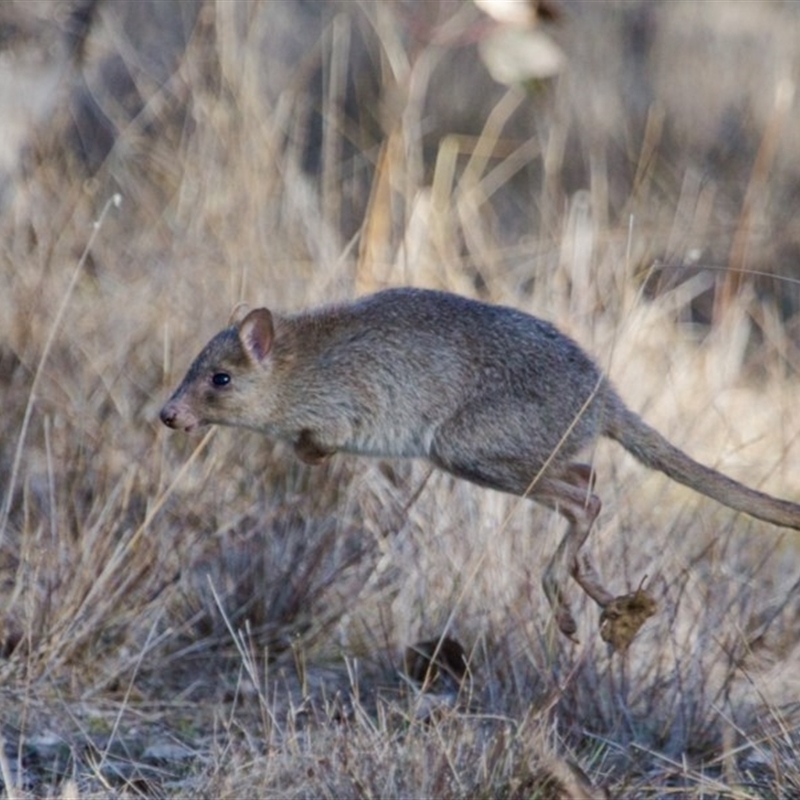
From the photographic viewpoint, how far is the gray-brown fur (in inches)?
183

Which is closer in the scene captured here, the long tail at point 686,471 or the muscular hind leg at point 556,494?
the long tail at point 686,471

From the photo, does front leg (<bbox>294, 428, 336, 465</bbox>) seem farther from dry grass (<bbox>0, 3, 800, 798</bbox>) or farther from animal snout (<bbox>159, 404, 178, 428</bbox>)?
dry grass (<bbox>0, 3, 800, 798</bbox>)

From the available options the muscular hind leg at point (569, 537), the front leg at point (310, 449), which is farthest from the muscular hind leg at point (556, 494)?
the front leg at point (310, 449)

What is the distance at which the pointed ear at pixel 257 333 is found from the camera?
4859 mm

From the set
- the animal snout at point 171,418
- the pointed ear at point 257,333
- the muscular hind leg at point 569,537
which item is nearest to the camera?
the muscular hind leg at point 569,537

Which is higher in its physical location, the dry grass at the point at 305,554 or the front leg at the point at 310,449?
the front leg at the point at 310,449

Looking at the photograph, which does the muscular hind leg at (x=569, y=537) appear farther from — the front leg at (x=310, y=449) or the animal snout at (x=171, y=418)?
the animal snout at (x=171, y=418)

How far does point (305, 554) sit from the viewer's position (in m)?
5.82

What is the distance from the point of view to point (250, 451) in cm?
613

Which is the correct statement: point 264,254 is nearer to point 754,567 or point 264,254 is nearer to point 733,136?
point 754,567

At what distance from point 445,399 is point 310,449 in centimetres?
37

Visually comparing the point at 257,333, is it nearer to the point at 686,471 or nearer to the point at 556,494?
the point at 556,494

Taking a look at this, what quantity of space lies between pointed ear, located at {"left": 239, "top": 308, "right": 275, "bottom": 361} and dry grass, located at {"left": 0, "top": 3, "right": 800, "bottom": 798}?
0.45 metres

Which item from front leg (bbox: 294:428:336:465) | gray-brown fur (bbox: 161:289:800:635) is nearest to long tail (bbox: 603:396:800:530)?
gray-brown fur (bbox: 161:289:800:635)
